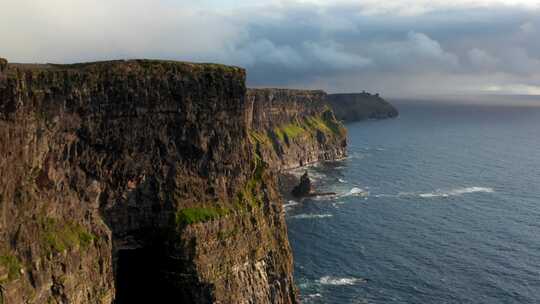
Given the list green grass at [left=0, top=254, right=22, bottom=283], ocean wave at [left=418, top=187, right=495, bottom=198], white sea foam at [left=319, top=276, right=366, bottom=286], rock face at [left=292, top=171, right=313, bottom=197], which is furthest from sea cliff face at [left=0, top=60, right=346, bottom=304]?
ocean wave at [left=418, top=187, right=495, bottom=198]

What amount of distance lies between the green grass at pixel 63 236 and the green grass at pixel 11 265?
3959 mm

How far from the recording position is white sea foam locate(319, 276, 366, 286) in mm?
103481

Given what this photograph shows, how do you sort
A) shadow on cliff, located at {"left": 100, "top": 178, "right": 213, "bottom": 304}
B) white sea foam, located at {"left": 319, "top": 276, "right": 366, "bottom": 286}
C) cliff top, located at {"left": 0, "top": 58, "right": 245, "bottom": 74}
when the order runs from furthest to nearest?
white sea foam, located at {"left": 319, "top": 276, "right": 366, "bottom": 286} < shadow on cliff, located at {"left": 100, "top": 178, "right": 213, "bottom": 304} < cliff top, located at {"left": 0, "top": 58, "right": 245, "bottom": 74}

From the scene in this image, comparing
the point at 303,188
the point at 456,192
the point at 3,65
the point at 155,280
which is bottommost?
the point at 456,192

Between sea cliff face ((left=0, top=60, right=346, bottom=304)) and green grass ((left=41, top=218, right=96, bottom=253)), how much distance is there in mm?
164

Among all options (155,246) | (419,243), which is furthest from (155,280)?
(419,243)

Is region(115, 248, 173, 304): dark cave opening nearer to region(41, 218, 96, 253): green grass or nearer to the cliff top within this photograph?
region(41, 218, 96, 253): green grass

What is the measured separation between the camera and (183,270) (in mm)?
71375

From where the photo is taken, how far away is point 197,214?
2872 inches

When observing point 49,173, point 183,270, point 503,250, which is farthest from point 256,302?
point 503,250

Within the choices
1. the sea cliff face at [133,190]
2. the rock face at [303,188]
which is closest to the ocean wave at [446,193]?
the rock face at [303,188]

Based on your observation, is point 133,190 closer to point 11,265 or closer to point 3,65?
point 11,265

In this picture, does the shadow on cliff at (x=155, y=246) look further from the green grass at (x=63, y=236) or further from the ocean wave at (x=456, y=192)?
the ocean wave at (x=456, y=192)

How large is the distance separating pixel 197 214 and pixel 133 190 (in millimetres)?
9286
